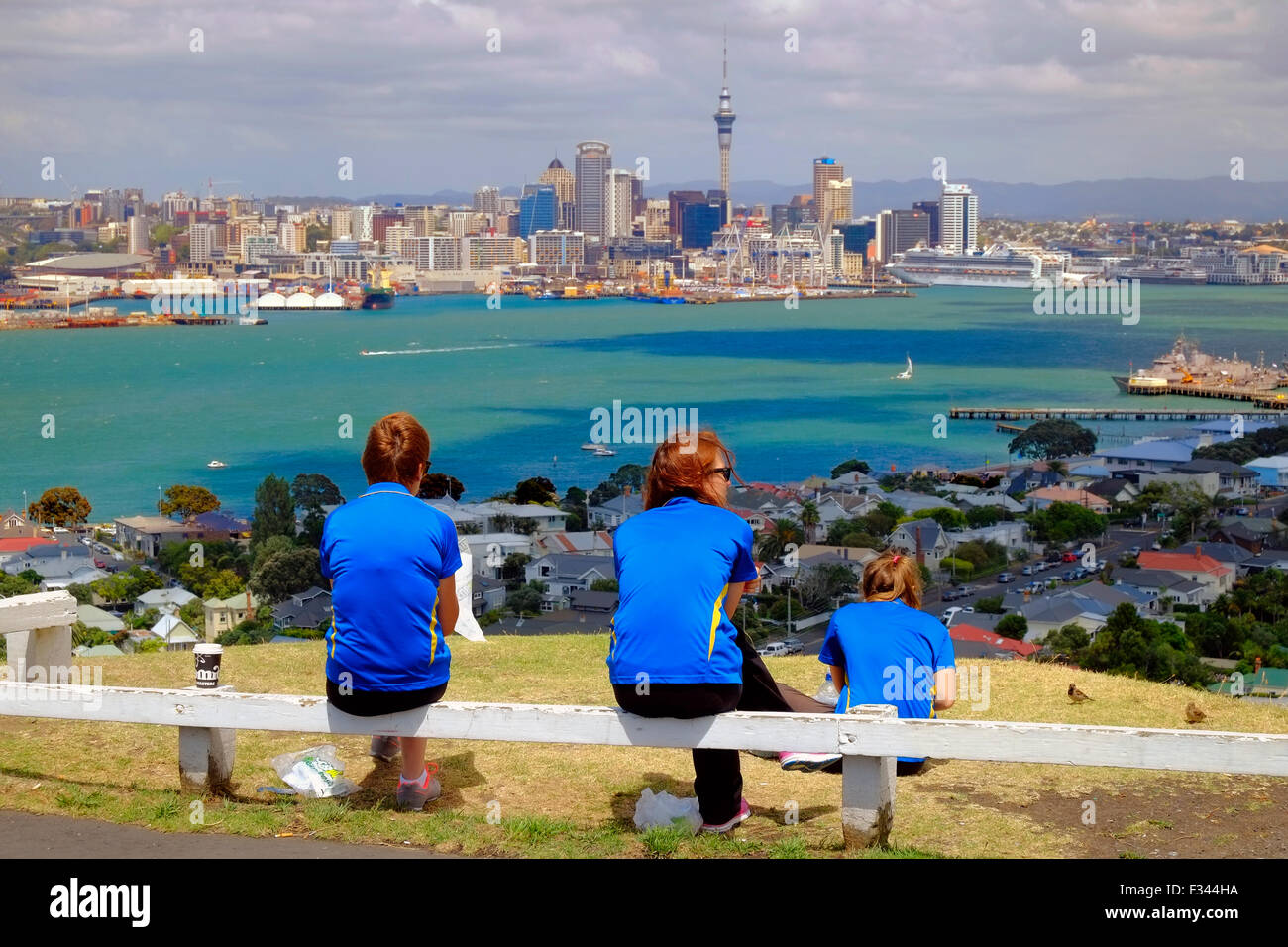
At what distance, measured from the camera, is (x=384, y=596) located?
3188 mm

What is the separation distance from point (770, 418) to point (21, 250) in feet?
340

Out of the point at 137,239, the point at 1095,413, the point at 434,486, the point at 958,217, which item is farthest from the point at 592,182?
the point at 434,486

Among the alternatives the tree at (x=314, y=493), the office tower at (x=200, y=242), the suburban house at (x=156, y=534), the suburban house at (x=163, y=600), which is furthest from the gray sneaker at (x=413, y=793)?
the office tower at (x=200, y=242)

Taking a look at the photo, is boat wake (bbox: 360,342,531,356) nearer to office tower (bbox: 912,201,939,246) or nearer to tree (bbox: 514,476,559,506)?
tree (bbox: 514,476,559,506)

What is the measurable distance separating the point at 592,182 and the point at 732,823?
163m

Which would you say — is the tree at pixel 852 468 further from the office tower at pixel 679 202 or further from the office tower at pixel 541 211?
the office tower at pixel 679 202

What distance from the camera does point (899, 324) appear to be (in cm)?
10588

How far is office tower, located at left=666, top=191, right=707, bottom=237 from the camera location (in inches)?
6575

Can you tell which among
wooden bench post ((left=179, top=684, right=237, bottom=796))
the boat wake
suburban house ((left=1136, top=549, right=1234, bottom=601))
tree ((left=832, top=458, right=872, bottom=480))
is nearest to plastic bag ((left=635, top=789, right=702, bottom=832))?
wooden bench post ((left=179, top=684, right=237, bottom=796))

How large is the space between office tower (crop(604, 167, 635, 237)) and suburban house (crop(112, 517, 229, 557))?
134 m

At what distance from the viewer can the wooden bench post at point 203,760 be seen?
3381mm

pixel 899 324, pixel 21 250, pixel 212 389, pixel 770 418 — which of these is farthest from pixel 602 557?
pixel 21 250

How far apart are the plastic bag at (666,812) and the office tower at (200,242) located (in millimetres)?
144557
